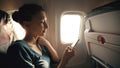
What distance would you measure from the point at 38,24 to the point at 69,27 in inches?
16.8

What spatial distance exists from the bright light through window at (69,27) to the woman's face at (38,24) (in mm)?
299

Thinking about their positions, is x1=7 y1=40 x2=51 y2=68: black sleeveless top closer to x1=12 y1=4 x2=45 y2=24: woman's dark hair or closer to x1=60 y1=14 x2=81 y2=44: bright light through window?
x1=12 y1=4 x2=45 y2=24: woman's dark hair

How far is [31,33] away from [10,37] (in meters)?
0.32

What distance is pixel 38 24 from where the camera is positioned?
149 cm

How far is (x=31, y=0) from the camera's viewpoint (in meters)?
1.74

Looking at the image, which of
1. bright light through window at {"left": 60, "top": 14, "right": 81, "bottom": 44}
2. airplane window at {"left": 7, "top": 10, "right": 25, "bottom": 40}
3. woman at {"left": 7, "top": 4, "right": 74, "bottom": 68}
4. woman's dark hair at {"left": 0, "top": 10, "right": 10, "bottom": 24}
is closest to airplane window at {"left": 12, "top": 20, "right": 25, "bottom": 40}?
airplane window at {"left": 7, "top": 10, "right": 25, "bottom": 40}

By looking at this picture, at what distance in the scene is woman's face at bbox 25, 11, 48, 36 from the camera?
1488mm

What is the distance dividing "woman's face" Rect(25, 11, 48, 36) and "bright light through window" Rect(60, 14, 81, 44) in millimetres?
299

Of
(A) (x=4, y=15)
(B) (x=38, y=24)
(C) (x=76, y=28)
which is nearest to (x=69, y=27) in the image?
(C) (x=76, y=28)

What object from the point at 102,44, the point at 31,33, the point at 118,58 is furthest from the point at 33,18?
the point at 118,58

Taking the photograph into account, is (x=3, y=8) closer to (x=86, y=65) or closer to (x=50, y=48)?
(x=50, y=48)

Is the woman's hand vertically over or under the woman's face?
under

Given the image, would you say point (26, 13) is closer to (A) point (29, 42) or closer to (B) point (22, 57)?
(A) point (29, 42)

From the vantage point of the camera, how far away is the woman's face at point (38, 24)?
1488 mm
